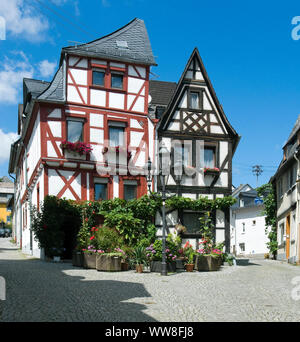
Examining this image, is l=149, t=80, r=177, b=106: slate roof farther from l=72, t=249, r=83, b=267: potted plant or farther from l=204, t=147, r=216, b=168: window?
l=72, t=249, r=83, b=267: potted plant

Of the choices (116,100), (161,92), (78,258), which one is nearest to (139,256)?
(78,258)

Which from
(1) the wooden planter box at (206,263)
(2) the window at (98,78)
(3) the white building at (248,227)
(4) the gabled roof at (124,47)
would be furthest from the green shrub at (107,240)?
(3) the white building at (248,227)

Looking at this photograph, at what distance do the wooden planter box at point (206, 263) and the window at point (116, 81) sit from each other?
9.00 m

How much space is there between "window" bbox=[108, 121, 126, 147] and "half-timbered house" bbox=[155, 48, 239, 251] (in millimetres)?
1743

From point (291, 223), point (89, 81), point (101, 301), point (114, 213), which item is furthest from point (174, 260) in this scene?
point (291, 223)

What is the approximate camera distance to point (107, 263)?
16.7m

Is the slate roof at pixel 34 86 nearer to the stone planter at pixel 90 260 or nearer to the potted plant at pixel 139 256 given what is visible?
the stone planter at pixel 90 260

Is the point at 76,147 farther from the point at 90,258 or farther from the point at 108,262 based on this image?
the point at 108,262

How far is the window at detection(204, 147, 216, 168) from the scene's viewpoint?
22712mm

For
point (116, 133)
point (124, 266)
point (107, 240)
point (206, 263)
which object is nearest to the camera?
point (124, 266)

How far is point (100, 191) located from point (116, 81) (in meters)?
5.20

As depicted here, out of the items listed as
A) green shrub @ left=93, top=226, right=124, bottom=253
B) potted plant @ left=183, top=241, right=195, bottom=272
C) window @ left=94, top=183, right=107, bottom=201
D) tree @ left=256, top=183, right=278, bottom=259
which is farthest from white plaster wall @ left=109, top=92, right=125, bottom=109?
tree @ left=256, top=183, right=278, bottom=259
